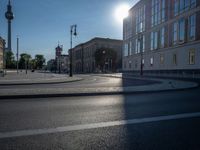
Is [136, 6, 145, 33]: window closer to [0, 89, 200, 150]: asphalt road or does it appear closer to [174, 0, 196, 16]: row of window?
[174, 0, 196, 16]: row of window

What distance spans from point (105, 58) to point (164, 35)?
51.0 m

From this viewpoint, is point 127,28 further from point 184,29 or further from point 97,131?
point 97,131

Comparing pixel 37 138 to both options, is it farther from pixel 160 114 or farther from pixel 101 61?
pixel 101 61

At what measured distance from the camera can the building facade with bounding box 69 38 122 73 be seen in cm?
10606

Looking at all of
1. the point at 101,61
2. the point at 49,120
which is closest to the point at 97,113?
the point at 49,120

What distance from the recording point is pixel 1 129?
570cm

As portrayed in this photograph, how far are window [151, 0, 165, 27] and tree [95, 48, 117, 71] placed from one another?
4258cm

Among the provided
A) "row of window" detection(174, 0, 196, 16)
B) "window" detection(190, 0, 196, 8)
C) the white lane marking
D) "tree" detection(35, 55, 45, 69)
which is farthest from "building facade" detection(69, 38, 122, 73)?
the white lane marking

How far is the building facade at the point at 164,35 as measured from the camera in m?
37.6

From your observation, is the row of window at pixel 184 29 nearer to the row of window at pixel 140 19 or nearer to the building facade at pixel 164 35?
the building facade at pixel 164 35

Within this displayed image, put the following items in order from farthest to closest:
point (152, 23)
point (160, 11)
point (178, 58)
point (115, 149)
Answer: point (152, 23) < point (160, 11) < point (178, 58) < point (115, 149)

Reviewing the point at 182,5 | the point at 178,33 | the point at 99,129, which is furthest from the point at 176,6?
the point at 99,129

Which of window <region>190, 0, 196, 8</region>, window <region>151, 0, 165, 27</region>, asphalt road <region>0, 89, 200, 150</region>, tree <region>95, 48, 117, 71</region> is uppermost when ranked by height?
window <region>151, 0, 165, 27</region>

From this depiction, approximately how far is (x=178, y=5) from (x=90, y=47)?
75685mm
